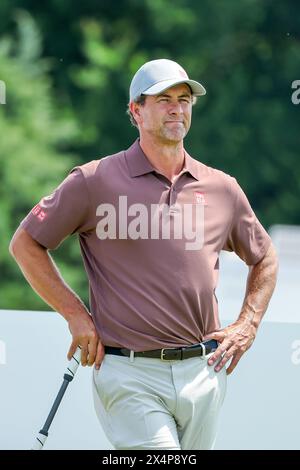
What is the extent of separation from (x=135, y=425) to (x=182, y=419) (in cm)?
18

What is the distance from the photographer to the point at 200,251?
419 cm

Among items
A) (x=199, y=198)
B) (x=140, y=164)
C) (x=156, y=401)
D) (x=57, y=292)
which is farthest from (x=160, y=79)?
(x=156, y=401)

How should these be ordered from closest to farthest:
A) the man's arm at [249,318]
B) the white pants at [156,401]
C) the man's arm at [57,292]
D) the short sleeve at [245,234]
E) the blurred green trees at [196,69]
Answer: the white pants at [156,401] < the man's arm at [57,292] < the man's arm at [249,318] < the short sleeve at [245,234] < the blurred green trees at [196,69]

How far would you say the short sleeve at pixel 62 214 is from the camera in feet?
13.5

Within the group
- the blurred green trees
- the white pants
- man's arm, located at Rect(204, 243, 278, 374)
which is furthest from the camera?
the blurred green trees

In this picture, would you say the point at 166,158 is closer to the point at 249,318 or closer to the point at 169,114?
the point at 169,114

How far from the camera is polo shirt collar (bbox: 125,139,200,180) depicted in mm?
4203

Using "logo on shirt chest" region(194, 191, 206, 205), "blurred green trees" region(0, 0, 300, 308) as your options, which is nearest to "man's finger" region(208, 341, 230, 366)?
"logo on shirt chest" region(194, 191, 206, 205)

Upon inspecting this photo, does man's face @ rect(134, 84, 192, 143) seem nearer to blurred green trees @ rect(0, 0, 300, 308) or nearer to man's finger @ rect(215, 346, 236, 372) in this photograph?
man's finger @ rect(215, 346, 236, 372)

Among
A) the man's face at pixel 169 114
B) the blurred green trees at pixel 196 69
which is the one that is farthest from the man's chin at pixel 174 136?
the blurred green trees at pixel 196 69

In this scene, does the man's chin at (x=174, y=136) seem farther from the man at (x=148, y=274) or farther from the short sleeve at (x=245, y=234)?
the short sleeve at (x=245, y=234)

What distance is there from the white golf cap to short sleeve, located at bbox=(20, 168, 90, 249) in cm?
35

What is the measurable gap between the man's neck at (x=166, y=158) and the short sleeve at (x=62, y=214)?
0.27m
